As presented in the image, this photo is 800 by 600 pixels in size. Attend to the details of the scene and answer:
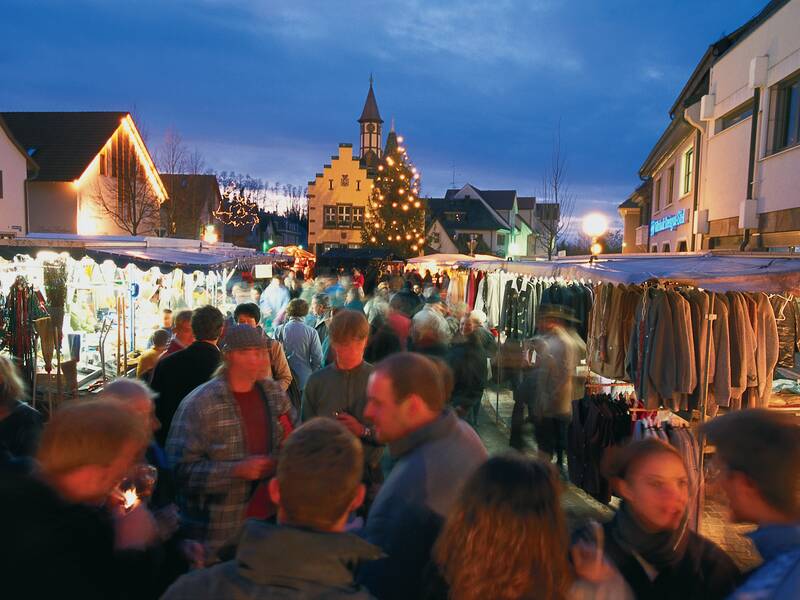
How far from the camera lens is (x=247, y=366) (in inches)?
128

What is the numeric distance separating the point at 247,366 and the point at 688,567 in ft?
7.19

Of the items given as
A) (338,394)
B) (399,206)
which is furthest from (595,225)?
(399,206)

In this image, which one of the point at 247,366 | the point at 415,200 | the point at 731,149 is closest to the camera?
the point at 247,366

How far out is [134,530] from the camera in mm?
2078

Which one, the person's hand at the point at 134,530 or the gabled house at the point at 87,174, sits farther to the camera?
the gabled house at the point at 87,174

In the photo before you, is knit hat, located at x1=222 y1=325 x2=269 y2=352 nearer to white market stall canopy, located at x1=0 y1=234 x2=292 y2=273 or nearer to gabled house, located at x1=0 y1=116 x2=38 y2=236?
white market stall canopy, located at x1=0 y1=234 x2=292 y2=273

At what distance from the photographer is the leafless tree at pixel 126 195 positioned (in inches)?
1219

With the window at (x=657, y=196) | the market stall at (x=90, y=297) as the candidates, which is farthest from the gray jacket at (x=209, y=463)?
the window at (x=657, y=196)

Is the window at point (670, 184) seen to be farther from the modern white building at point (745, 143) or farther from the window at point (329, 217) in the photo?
the window at point (329, 217)

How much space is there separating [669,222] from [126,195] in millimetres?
25261

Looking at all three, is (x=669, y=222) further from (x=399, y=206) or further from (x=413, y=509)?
(x=399, y=206)

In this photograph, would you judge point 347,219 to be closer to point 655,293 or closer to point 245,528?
point 655,293

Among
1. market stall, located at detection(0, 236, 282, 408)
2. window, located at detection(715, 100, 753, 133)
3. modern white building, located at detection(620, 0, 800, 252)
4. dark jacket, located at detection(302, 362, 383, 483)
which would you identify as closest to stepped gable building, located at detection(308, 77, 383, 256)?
modern white building, located at detection(620, 0, 800, 252)

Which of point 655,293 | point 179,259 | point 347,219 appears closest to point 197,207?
point 347,219
